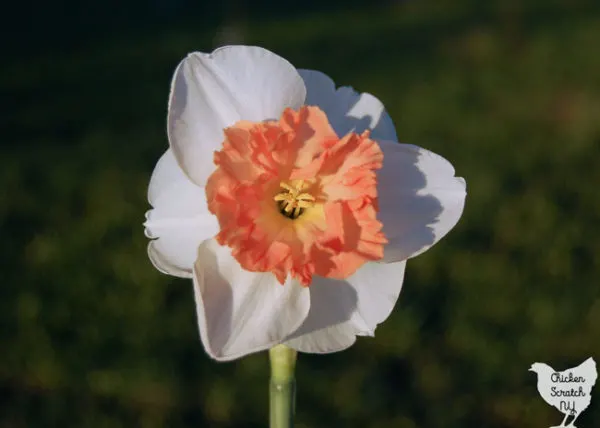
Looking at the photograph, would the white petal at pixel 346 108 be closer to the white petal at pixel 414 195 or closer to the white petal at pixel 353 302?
the white petal at pixel 414 195

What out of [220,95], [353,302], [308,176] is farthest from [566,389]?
[220,95]

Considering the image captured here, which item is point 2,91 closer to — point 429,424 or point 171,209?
point 429,424

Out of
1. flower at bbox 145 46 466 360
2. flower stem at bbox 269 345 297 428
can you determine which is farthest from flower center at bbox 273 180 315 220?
flower stem at bbox 269 345 297 428

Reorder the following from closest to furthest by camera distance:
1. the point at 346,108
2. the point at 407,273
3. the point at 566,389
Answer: the point at 566,389, the point at 346,108, the point at 407,273

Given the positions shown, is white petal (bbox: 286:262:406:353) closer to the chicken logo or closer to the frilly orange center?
the frilly orange center

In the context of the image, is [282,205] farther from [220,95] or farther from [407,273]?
[407,273]

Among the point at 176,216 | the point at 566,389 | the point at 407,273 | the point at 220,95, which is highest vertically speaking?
the point at 407,273

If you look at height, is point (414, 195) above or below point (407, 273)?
below
